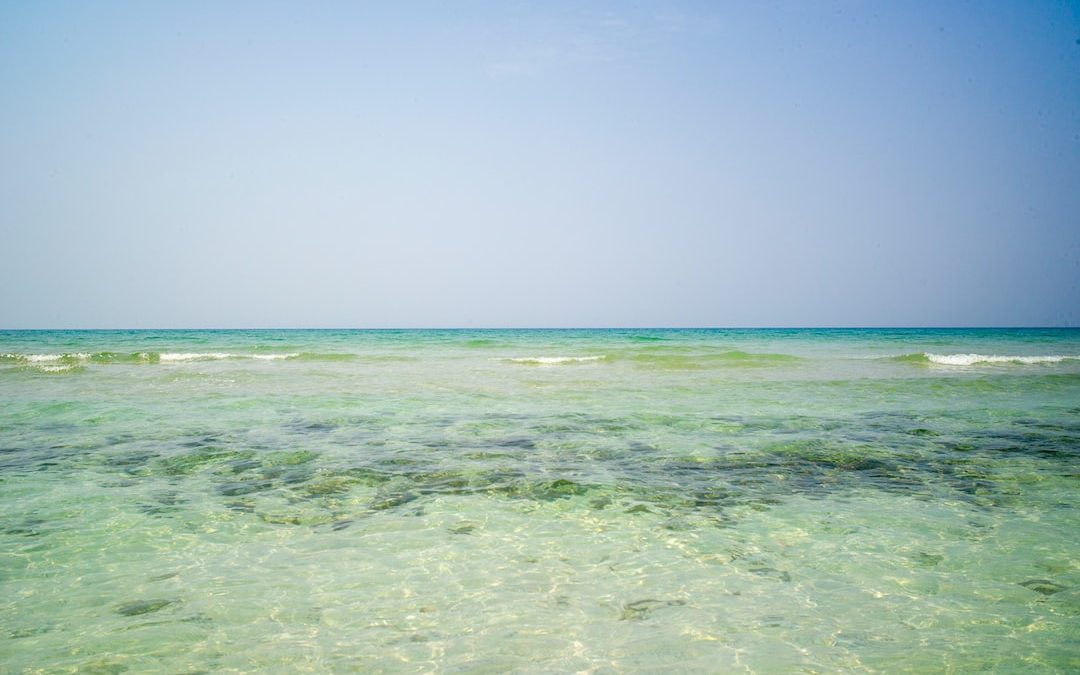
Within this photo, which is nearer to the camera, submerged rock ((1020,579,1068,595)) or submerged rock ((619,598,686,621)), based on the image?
submerged rock ((619,598,686,621))

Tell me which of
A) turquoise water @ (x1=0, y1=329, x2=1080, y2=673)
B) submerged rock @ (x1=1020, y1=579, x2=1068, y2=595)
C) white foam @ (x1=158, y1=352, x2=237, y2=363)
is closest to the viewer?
turquoise water @ (x1=0, y1=329, x2=1080, y2=673)

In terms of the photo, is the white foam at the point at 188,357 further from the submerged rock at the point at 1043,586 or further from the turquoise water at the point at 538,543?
the submerged rock at the point at 1043,586

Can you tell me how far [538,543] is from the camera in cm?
557

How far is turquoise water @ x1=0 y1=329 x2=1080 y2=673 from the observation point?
3.85 metres

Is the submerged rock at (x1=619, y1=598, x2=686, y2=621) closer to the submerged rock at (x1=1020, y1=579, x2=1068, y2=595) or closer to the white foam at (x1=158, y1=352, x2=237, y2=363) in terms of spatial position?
the submerged rock at (x1=1020, y1=579, x2=1068, y2=595)

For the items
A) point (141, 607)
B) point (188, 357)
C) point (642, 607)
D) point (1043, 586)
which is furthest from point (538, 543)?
point (188, 357)

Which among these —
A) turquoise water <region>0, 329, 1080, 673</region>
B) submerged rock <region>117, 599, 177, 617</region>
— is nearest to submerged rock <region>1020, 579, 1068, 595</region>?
turquoise water <region>0, 329, 1080, 673</region>

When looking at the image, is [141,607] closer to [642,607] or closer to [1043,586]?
[642,607]

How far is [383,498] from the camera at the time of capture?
685cm

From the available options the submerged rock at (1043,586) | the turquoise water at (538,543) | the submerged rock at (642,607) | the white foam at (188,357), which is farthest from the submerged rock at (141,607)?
the white foam at (188,357)

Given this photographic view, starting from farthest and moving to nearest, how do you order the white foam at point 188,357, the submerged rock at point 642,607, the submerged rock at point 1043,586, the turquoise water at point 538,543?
the white foam at point 188,357
the submerged rock at point 1043,586
the submerged rock at point 642,607
the turquoise water at point 538,543

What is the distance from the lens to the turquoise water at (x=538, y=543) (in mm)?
3846

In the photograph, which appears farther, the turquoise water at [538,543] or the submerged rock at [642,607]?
the submerged rock at [642,607]

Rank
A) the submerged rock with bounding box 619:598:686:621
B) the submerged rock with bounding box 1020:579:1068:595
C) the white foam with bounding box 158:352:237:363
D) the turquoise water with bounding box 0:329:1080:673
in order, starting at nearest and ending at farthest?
the turquoise water with bounding box 0:329:1080:673 < the submerged rock with bounding box 619:598:686:621 < the submerged rock with bounding box 1020:579:1068:595 < the white foam with bounding box 158:352:237:363
